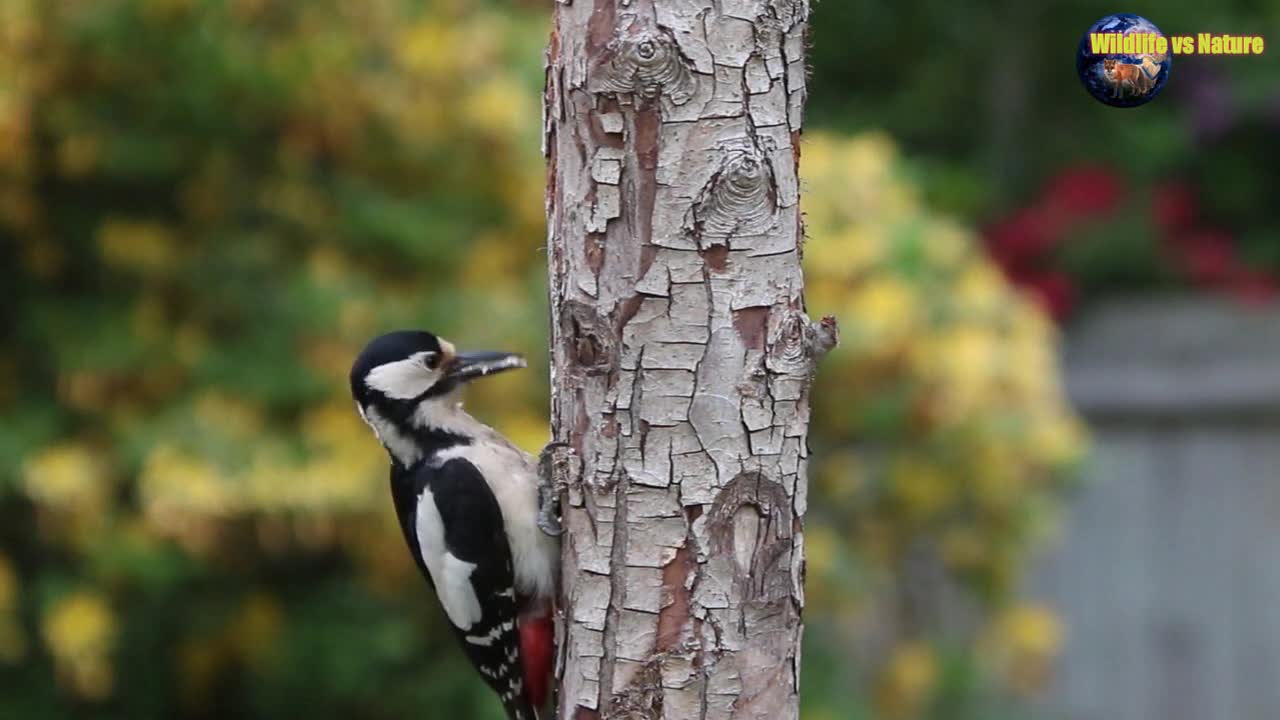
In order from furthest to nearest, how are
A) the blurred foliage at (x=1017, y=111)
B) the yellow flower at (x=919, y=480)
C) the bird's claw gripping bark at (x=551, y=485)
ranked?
the blurred foliage at (x=1017, y=111) < the yellow flower at (x=919, y=480) < the bird's claw gripping bark at (x=551, y=485)

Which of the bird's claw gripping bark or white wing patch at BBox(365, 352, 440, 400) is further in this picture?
white wing patch at BBox(365, 352, 440, 400)

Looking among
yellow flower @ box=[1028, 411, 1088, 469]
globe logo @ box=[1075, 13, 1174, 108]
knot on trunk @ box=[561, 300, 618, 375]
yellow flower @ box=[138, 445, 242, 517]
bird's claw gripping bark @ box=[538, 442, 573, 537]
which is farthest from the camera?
yellow flower @ box=[1028, 411, 1088, 469]

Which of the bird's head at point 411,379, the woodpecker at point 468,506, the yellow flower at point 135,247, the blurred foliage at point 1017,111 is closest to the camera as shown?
the woodpecker at point 468,506

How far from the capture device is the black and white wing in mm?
3281

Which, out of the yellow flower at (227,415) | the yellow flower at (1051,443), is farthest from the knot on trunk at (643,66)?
the yellow flower at (1051,443)

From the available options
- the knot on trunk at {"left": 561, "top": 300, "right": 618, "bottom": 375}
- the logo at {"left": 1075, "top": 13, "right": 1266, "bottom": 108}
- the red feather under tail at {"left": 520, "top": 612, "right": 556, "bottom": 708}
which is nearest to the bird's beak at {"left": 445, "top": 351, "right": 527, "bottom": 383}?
the red feather under tail at {"left": 520, "top": 612, "right": 556, "bottom": 708}

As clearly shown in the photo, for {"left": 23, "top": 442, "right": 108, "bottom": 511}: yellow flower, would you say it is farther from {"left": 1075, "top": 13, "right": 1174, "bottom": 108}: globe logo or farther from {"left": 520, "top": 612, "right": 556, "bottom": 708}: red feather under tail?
{"left": 1075, "top": 13, "right": 1174, "bottom": 108}: globe logo

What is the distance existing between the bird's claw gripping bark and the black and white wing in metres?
Answer: 0.17

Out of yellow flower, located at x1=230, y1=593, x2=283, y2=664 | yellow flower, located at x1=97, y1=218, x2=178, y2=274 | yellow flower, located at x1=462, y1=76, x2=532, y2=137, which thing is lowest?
yellow flower, located at x1=230, y1=593, x2=283, y2=664

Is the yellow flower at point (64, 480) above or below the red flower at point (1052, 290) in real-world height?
below

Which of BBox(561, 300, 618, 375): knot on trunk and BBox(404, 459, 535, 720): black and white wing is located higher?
BBox(561, 300, 618, 375): knot on trunk

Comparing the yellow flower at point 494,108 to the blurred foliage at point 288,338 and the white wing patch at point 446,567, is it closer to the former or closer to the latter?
the blurred foliage at point 288,338

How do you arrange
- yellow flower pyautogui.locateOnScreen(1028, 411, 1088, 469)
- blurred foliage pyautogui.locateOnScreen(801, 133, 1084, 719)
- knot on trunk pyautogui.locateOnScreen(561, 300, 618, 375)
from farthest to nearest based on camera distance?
yellow flower pyautogui.locateOnScreen(1028, 411, 1088, 469) → blurred foliage pyautogui.locateOnScreen(801, 133, 1084, 719) → knot on trunk pyautogui.locateOnScreen(561, 300, 618, 375)

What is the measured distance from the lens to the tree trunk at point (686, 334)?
7.88 ft
